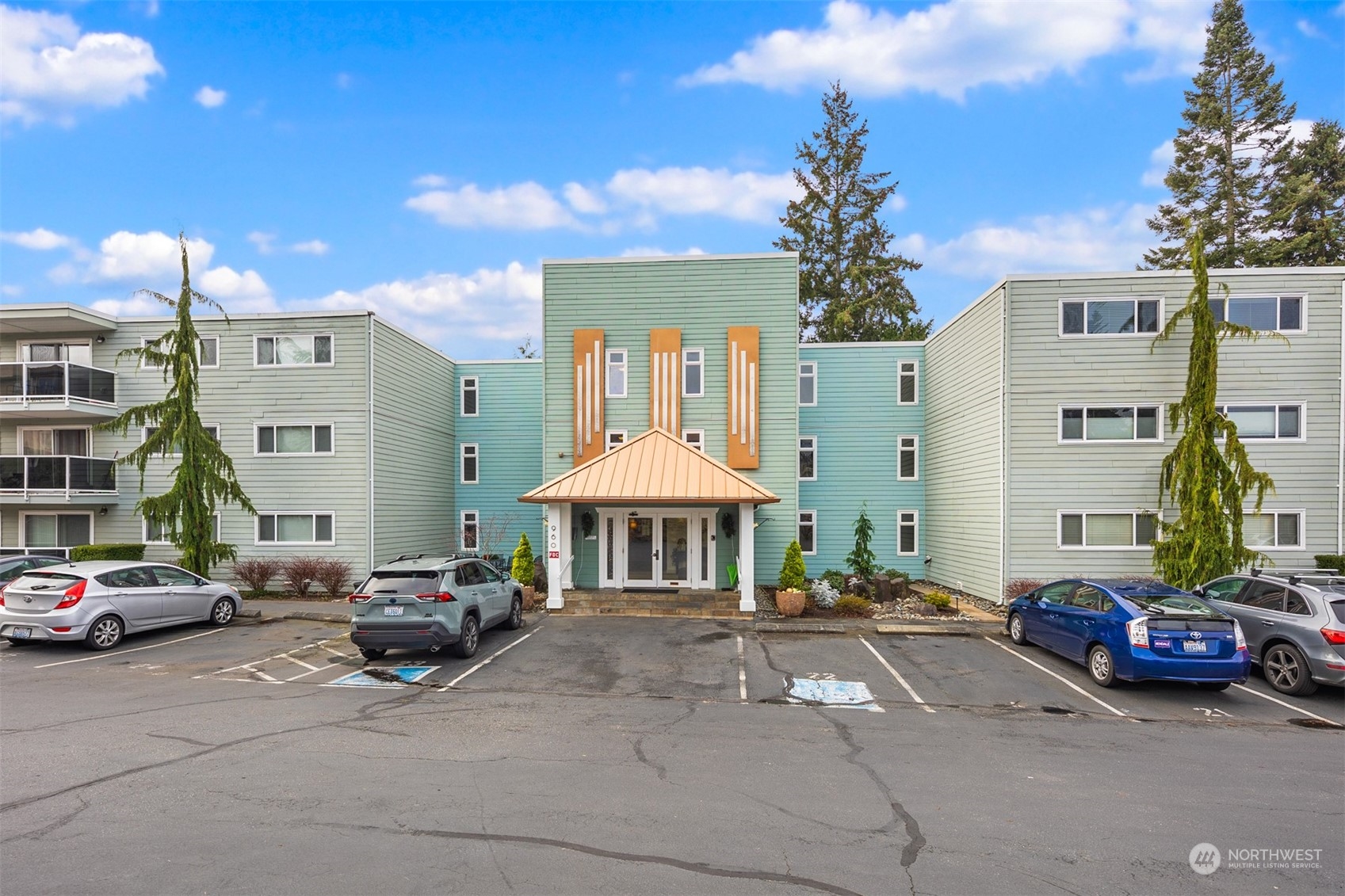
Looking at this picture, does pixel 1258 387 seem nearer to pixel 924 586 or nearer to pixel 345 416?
pixel 924 586

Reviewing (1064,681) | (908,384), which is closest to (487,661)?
(1064,681)

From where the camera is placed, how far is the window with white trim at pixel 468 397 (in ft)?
77.0

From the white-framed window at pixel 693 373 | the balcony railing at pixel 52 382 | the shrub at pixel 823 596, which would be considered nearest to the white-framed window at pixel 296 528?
the balcony railing at pixel 52 382

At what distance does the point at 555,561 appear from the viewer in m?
16.0

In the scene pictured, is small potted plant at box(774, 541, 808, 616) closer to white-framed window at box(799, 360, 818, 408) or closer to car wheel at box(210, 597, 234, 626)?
white-framed window at box(799, 360, 818, 408)

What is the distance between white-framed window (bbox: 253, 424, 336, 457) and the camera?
19109mm

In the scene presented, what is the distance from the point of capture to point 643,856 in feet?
15.3

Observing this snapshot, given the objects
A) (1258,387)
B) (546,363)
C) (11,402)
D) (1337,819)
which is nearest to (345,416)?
(546,363)

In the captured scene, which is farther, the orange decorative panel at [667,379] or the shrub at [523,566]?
the orange decorative panel at [667,379]

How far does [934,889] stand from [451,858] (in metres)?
3.27

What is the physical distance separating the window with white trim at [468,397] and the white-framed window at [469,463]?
1164 millimetres

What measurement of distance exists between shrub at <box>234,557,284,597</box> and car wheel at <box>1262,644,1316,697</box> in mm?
21765

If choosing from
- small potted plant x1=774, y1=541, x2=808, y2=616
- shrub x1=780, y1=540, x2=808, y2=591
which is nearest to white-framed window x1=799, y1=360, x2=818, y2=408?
small potted plant x1=774, y1=541, x2=808, y2=616

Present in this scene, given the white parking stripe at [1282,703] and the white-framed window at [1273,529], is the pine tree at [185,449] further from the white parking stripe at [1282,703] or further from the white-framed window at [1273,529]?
the white-framed window at [1273,529]
